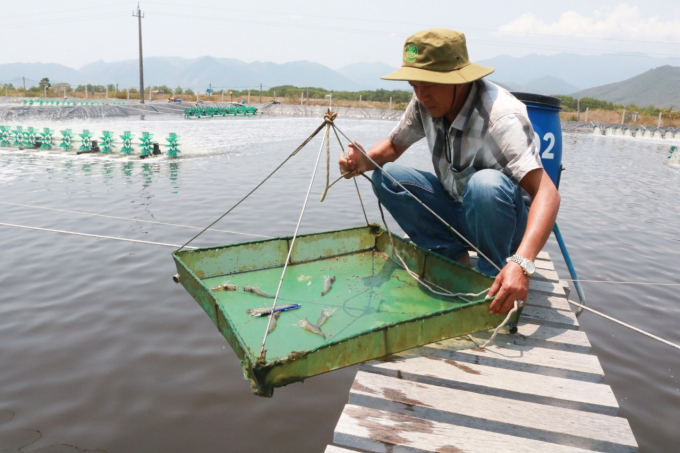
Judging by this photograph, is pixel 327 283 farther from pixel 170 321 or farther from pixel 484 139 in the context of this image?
pixel 484 139

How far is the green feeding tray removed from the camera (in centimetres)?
211

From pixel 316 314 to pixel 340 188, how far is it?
6158 mm

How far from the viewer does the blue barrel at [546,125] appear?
3639 millimetres

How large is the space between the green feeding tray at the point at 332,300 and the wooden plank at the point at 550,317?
0.95ft

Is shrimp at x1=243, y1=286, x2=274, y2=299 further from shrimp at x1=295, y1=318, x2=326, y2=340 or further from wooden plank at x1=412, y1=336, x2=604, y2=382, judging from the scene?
wooden plank at x1=412, y1=336, x2=604, y2=382

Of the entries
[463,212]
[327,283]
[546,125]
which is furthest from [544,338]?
[546,125]

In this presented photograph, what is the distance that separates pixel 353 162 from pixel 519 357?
5.25ft

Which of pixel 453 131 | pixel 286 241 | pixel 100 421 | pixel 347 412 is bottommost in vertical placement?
pixel 100 421

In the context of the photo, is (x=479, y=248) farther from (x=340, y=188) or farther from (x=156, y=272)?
(x=340, y=188)

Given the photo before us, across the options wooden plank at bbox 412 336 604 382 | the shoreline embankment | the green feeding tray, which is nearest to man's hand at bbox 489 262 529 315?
the green feeding tray

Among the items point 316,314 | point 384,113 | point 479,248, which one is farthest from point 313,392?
point 384,113

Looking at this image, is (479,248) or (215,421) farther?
(479,248)

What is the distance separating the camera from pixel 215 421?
2408 mm

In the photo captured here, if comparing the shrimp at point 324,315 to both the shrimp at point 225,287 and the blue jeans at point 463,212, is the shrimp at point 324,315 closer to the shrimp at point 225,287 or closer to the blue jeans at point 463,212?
the shrimp at point 225,287
